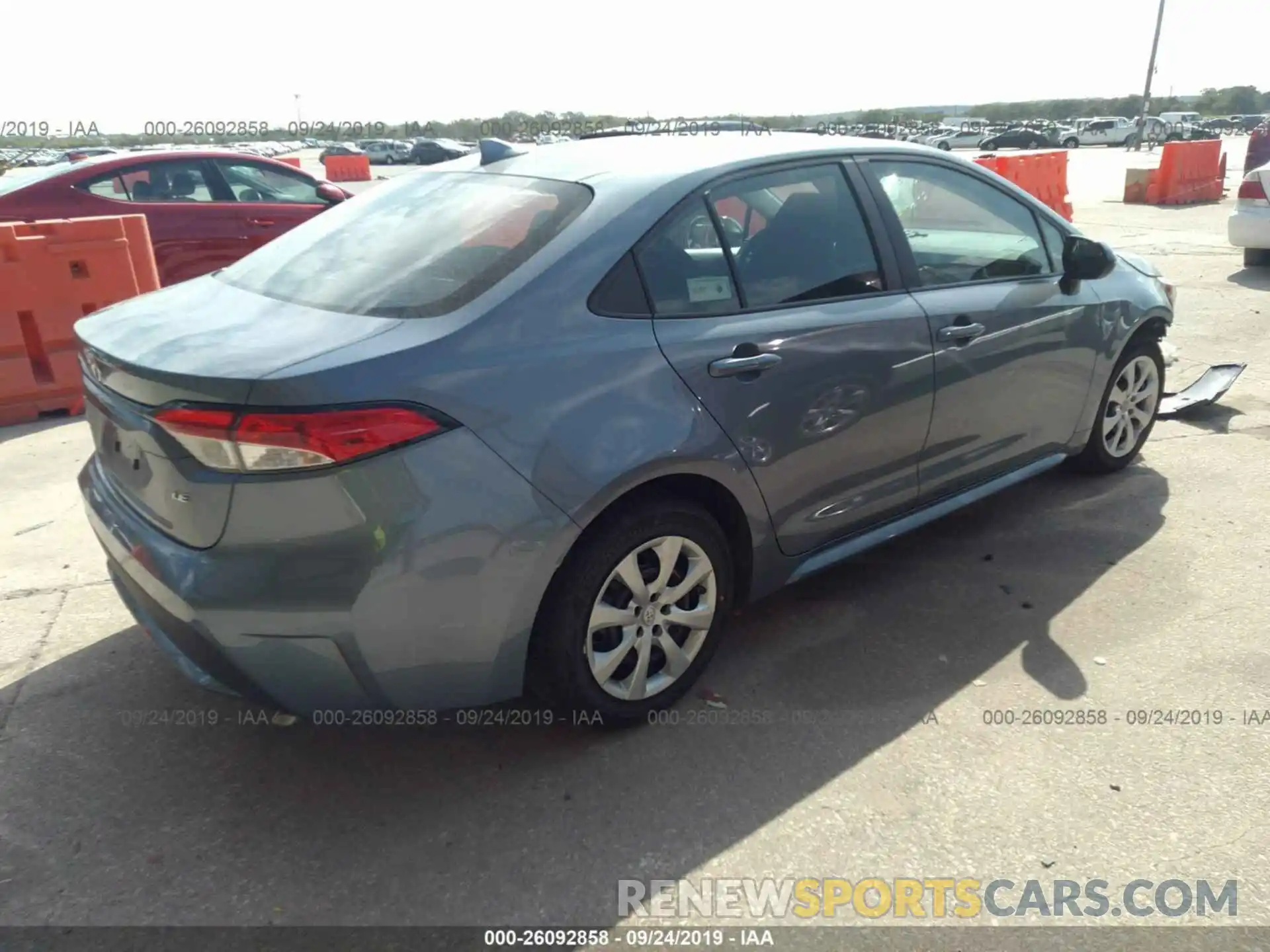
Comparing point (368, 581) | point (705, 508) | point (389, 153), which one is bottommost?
point (389, 153)

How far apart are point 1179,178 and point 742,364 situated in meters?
18.0

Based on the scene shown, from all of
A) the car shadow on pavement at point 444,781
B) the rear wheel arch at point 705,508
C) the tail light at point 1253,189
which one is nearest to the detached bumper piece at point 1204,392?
the car shadow on pavement at point 444,781

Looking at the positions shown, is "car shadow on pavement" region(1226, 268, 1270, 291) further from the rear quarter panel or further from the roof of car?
the rear quarter panel

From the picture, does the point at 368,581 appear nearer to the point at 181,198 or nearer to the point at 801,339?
the point at 801,339

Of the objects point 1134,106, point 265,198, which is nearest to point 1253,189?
point 265,198

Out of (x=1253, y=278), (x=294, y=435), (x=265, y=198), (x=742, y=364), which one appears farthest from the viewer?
(x=1253, y=278)

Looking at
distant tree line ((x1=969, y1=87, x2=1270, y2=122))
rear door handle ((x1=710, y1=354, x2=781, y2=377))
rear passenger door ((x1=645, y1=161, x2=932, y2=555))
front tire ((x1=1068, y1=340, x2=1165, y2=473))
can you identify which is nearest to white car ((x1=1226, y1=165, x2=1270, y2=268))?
front tire ((x1=1068, y1=340, x2=1165, y2=473))

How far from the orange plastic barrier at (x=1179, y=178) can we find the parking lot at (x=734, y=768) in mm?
15916

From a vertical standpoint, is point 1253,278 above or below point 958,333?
below

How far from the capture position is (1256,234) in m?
10.0

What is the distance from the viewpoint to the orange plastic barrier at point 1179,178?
56.6 feet

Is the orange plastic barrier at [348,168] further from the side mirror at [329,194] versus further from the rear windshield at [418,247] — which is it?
the rear windshield at [418,247]

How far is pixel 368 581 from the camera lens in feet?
7.46

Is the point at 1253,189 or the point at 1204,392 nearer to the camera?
the point at 1204,392
